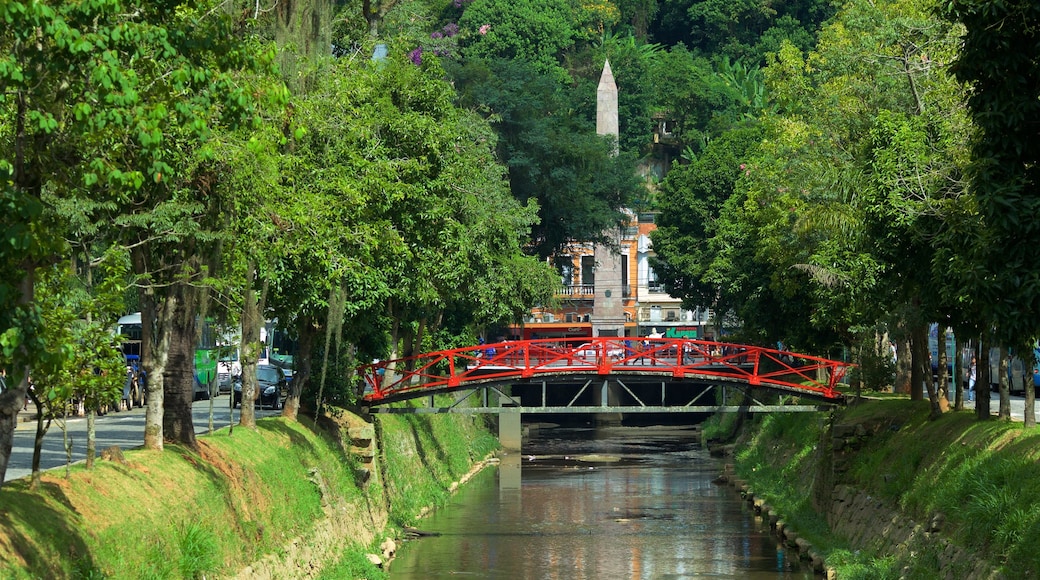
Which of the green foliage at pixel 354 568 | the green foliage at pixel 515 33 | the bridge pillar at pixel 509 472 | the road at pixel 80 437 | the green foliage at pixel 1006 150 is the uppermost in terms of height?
the green foliage at pixel 515 33

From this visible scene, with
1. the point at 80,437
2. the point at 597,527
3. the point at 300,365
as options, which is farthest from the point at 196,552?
the point at 597,527

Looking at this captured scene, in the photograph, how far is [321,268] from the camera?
100ft

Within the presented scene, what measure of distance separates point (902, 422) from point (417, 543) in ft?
45.4

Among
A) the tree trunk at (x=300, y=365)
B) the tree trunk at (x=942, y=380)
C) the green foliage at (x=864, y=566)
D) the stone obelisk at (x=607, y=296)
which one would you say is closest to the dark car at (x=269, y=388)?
the tree trunk at (x=300, y=365)

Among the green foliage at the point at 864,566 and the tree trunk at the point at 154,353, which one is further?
the green foliage at the point at 864,566

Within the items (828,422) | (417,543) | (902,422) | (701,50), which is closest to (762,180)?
(828,422)

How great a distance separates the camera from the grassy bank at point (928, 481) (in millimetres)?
24500

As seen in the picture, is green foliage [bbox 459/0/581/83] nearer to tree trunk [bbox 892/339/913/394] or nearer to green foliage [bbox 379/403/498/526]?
green foliage [bbox 379/403/498/526]

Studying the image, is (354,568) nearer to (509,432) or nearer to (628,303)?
(509,432)

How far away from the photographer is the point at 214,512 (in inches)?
979

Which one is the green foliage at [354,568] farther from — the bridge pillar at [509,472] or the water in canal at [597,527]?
the bridge pillar at [509,472]

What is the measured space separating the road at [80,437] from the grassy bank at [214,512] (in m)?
2.69

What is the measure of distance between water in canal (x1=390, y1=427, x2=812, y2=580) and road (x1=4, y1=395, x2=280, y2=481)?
7618 mm

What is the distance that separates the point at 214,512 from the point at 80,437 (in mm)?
12564
